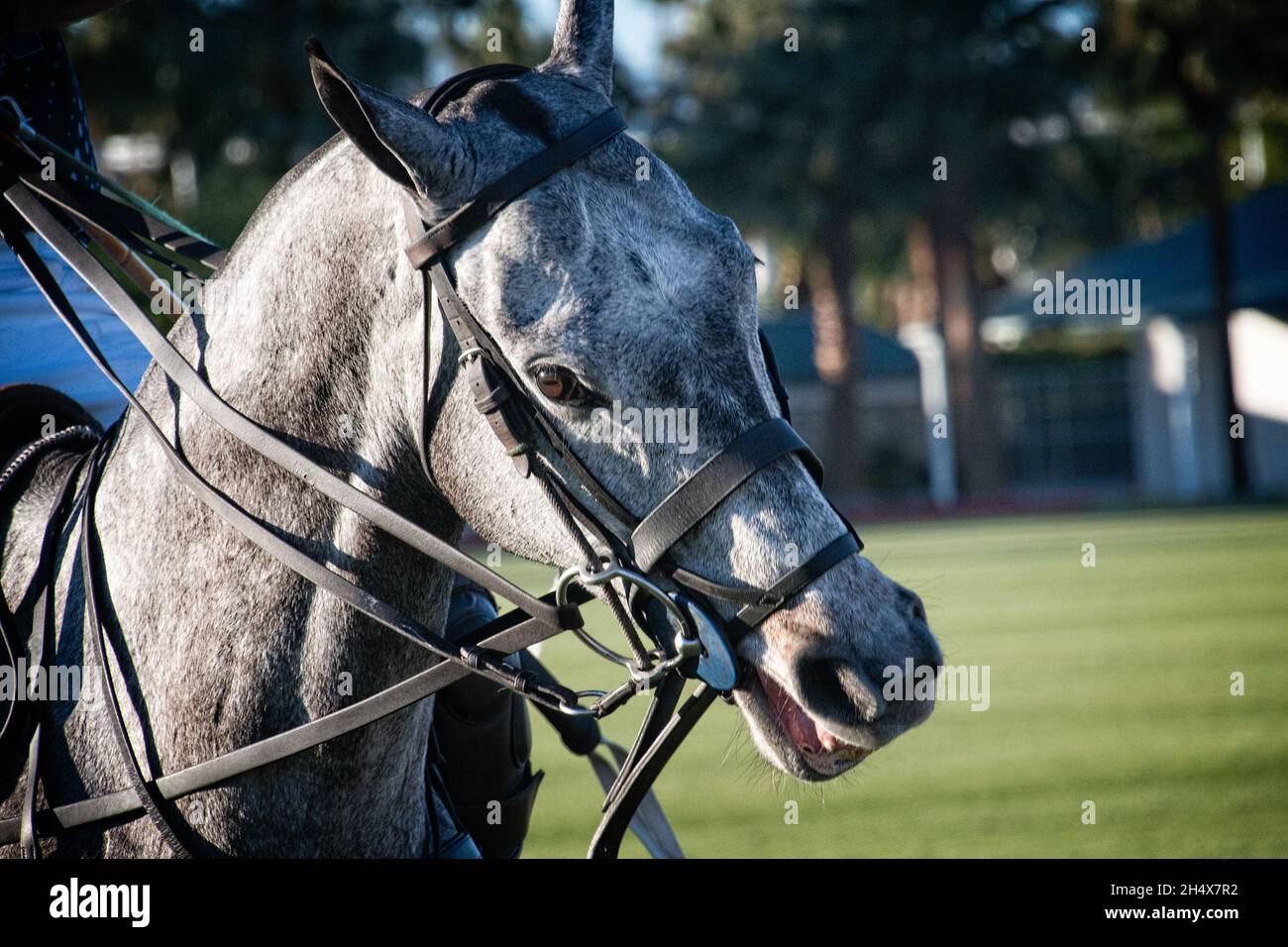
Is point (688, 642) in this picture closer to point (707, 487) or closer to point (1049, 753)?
point (707, 487)

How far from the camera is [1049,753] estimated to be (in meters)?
8.79

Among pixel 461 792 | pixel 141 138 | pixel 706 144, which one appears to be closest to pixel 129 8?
pixel 141 138

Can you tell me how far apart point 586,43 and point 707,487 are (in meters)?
1.08

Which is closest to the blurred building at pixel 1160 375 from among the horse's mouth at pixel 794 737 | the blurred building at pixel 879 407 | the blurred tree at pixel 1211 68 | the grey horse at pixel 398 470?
the blurred tree at pixel 1211 68

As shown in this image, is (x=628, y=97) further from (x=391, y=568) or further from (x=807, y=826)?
(x=391, y=568)

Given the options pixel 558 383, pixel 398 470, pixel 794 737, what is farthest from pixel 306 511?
pixel 794 737

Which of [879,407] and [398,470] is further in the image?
[879,407]

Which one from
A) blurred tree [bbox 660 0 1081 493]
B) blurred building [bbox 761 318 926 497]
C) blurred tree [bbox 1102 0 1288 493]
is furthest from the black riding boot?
blurred building [bbox 761 318 926 497]

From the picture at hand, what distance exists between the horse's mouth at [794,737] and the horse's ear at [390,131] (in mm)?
1007

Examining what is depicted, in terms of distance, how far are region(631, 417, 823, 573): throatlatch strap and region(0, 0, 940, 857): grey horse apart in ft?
0.10

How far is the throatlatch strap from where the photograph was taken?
211 cm

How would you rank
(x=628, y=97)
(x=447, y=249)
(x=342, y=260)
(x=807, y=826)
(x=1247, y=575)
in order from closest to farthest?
(x=447, y=249)
(x=342, y=260)
(x=807, y=826)
(x=1247, y=575)
(x=628, y=97)
